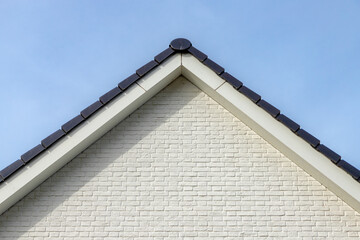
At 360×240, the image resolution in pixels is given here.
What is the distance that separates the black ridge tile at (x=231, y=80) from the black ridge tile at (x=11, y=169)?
3.09 m

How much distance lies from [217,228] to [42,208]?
8.09ft

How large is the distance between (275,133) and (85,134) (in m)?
2.65

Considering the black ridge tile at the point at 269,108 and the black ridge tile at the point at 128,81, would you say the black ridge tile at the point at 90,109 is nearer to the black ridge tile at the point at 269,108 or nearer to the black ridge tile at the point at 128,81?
the black ridge tile at the point at 128,81

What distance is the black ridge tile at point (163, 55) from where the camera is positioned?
9477 millimetres

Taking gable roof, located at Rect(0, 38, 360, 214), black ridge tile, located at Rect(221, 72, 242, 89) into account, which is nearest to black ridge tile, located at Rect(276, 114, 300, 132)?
gable roof, located at Rect(0, 38, 360, 214)

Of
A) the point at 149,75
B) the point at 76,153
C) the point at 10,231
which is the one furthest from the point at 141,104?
Result: the point at 10,231

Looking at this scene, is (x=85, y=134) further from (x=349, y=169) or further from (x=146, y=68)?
(x=349, y=169)

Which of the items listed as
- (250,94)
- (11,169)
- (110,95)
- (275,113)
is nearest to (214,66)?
(250,94)

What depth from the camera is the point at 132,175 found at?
9297 mm

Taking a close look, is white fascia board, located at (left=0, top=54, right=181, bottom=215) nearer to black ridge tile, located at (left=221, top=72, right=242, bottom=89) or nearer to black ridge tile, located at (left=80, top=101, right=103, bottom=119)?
black ridge tile, located at (left=80, top=101, right=103, bottom=119)

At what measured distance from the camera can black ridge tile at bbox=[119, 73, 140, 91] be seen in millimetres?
9219

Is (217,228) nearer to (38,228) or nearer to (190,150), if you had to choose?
(190,150)

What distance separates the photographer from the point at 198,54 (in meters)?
9.52

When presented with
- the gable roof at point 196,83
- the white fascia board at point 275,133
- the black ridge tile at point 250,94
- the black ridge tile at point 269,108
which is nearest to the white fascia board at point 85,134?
the gable roof at point 196,83
